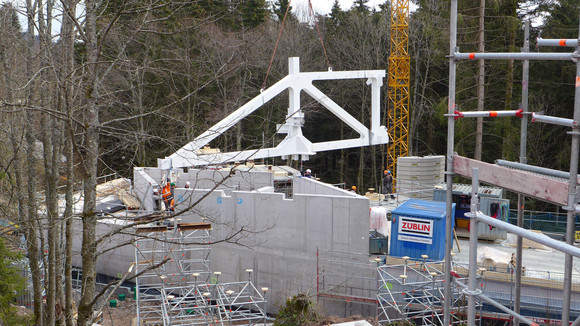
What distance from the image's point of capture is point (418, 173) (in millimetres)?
25000

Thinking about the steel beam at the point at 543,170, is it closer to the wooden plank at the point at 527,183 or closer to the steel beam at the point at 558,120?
the steel beam at the point at 558,120

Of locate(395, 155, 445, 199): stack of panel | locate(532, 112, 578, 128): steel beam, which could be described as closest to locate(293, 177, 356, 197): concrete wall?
locate(395, 155, 445, 199): stack of panel

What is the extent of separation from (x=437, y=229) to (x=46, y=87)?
11302 mm

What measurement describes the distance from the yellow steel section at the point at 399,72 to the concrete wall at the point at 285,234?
1763 centimetres

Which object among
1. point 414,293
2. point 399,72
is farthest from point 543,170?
point 399,72

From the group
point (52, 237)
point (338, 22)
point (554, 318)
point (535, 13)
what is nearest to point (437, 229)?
point (554, 318)

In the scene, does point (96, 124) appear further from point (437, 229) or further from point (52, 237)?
point (437, 229)

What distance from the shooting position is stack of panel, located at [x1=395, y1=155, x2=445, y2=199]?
2488 centimetres

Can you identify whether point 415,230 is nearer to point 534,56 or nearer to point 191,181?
point 534,56

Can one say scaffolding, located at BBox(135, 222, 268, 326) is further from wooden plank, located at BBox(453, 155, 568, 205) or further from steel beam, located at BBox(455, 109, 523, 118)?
wooden plank, located at BBox(453, 155, 568, 205)

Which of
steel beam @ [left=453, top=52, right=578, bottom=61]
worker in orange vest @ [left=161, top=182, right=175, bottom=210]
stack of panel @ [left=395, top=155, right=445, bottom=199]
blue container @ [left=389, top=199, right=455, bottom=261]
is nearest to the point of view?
steel beam @ [left=453, top=52, right=578, bottom=61]

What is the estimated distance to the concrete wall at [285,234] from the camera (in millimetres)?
17219

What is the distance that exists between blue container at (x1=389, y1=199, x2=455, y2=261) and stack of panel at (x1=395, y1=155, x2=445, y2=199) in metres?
7.90

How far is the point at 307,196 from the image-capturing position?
58.2ft
